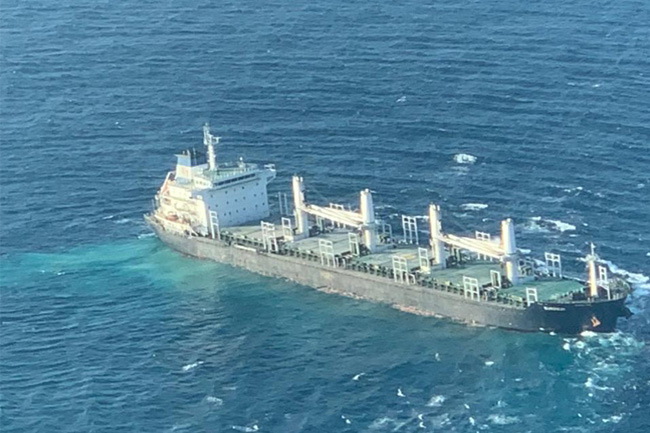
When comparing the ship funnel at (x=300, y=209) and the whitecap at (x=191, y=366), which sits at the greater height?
the ship funnel at (x=300, y=209)

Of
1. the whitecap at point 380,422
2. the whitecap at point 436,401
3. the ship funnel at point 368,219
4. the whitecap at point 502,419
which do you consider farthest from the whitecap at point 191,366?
the whitecap at point 502,419

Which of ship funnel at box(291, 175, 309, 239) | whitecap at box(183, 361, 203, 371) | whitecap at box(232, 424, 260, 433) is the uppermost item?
ship funnel at box(291, 175, 309, 239)

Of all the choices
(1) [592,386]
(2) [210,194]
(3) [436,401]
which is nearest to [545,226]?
(1) [592,386]

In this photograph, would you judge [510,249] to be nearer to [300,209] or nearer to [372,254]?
[372,254]

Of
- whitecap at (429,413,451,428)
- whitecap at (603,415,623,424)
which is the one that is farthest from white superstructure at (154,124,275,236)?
whitecap at (603,415,623,424)

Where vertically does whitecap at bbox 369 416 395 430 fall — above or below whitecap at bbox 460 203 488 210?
below

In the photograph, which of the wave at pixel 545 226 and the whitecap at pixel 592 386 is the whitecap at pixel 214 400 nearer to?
the whitecap at pixel 592 386

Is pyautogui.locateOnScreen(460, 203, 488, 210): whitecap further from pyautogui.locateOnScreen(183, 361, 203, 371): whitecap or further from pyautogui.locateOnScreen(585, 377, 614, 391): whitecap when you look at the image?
pyautogui.locateOnScreen(183, 361, 203, 371): whitecap
